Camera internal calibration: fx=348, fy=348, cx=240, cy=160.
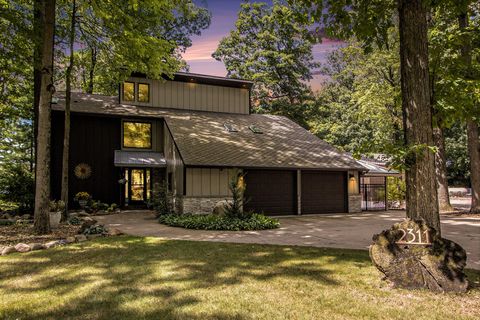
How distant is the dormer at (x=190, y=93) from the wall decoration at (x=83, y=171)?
14.1ft

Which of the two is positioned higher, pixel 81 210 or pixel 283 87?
pixel 283 87

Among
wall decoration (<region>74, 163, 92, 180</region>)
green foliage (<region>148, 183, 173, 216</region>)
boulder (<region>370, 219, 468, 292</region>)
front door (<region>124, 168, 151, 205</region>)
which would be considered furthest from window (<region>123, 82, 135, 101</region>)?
boulder (<region>370, 219, 468, 292</region>)

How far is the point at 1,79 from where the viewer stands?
20.0 metres

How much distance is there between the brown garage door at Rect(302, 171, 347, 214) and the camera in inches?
728

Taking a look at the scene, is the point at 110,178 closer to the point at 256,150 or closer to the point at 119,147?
the point at 119,147

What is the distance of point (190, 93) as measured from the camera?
21.5 m

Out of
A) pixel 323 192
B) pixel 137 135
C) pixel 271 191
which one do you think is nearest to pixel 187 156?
pixel 271 191

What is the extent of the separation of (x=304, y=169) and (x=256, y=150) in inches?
105

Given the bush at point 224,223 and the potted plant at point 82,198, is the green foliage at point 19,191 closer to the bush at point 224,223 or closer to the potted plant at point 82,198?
the potted plant at point 82,198

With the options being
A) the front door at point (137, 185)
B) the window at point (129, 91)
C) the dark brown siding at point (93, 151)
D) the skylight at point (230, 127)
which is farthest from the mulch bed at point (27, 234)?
the skylight at point (230, 127)

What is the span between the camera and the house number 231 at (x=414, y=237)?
18.8ft

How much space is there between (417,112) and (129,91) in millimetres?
17212

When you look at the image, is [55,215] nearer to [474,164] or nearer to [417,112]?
[417,112]

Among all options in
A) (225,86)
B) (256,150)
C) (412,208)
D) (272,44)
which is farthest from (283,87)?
(412,208)
